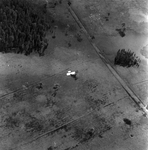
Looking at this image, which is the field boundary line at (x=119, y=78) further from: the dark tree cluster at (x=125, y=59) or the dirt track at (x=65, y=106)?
the dark tree cluster at (x=125, y=59)

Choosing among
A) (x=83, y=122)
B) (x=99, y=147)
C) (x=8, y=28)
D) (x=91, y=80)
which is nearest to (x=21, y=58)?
(x=8, y=28)

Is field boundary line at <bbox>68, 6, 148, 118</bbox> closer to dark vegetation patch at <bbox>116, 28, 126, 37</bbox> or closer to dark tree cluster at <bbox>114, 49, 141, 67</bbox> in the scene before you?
dark tree cluster at <bbox>114, 49, 141, 67</bbox>

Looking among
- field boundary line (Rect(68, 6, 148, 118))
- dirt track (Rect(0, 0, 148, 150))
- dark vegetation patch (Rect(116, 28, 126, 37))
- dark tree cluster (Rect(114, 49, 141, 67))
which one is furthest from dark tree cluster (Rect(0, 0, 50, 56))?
dark vegetation patch (Rect(116, 28, 126, 37))

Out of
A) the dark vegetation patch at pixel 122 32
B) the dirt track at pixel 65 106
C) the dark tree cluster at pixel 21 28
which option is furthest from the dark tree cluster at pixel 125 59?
the dark tree cluster at pixel 21 28

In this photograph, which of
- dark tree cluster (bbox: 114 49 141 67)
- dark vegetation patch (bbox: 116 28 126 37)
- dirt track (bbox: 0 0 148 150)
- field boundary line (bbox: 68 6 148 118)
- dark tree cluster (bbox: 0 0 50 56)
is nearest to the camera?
dirt track (bbox: 0 0 148 150)

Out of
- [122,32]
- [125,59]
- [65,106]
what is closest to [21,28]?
[65,106]

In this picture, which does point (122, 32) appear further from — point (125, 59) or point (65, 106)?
point (65, 106)
